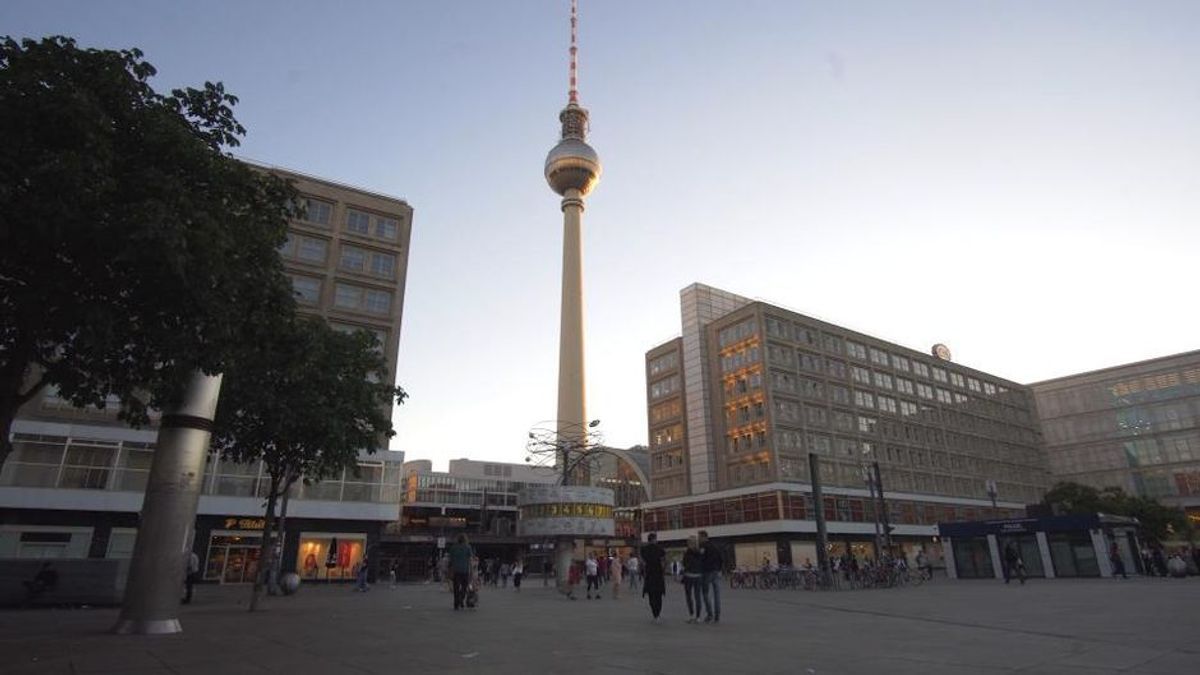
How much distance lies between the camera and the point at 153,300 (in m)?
9.99

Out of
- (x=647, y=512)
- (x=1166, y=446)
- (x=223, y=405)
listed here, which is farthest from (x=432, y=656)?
(x=1166, y=446)

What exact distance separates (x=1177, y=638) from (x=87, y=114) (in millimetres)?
16162

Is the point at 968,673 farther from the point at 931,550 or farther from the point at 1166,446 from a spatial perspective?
the point at 1166,446

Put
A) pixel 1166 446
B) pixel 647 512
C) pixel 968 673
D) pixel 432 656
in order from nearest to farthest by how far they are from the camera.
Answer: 1. pixel 968 673
2. pixel 432 656
3. pixel 647 512
4. pixel 1166 446

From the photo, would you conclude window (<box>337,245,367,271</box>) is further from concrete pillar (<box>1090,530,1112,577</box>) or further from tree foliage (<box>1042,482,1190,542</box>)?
tree foliage (<box>1042,482,1190,542</box>)

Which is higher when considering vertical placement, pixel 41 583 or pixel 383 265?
pixel 383 265

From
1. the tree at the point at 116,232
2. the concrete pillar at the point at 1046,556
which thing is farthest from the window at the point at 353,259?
the concrete pillar at the point at 1046,556

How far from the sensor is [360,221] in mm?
47406

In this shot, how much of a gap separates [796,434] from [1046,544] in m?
34.4

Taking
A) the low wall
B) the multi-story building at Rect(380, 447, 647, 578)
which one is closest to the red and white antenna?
the multi-story building at Rect(380, 447, 647, 578)

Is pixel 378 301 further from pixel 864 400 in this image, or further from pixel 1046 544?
pixel 864 400

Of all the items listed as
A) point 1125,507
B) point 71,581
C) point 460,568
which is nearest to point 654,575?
point 460,568

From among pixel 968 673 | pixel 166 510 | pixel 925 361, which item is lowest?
pixel 968 673

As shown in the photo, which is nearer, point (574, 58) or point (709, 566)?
point (709, 566)
